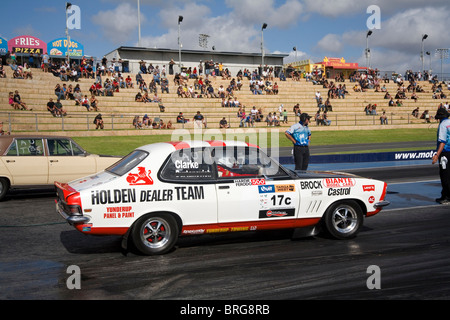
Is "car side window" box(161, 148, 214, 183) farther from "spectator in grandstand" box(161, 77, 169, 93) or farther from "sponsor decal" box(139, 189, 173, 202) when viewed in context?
"spectator in grandstand" box(161, 77, 169, 93)

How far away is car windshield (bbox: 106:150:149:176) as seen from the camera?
19.8 feet

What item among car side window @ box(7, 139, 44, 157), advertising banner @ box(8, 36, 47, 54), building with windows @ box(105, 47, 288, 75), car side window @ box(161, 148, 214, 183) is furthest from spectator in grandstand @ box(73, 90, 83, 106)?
car side window @ box(161, 148, 214, 183)

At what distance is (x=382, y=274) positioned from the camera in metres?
5.13

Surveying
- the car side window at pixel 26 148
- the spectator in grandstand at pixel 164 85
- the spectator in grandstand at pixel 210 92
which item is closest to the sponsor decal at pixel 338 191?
the car side window at pixel 26 148

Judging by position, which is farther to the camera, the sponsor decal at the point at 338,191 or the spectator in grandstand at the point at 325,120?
the spectator in grandstand at the point at 325,120

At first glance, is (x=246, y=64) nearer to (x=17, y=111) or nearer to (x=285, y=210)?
(x=17, y=111)

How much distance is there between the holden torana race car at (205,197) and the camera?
5707mm

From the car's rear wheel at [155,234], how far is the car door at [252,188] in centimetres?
70

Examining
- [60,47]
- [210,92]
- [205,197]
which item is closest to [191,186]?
[205,197]

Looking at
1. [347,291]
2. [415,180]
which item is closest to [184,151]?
[347,291]

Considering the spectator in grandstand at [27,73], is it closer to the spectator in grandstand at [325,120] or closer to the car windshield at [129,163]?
the spectator in grandstand at [325,120]

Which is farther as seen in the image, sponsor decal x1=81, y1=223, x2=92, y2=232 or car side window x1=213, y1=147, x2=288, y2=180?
car side window x1=213, y1=147, x2=288, y2=180

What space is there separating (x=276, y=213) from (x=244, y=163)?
0.86 m

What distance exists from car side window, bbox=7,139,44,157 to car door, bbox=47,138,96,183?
0.77ft
